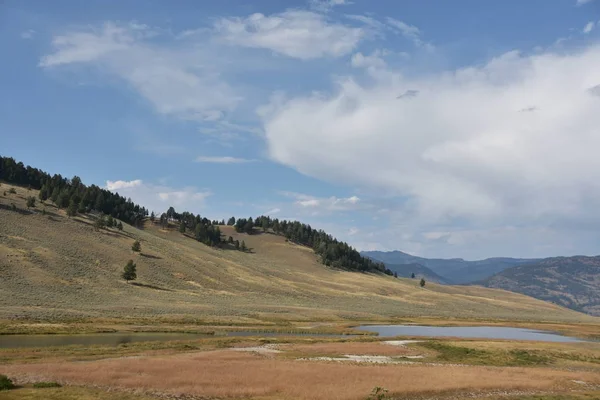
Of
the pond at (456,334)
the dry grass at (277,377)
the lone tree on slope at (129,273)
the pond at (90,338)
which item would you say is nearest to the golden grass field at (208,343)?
the dry grass at (277,377)

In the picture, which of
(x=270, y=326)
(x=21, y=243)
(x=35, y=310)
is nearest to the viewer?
(x=35, y=310)

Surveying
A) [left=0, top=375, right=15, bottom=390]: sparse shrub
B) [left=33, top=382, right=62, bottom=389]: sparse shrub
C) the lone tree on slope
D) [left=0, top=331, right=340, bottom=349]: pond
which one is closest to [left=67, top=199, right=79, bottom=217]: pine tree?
the lone tree on slope

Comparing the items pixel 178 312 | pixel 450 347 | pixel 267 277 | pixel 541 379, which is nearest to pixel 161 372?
pixel 541 379

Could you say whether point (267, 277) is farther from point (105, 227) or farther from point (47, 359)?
point (47, 359)

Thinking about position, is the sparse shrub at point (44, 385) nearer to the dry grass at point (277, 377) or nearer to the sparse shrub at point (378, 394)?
the dry grass at point (277, 377)

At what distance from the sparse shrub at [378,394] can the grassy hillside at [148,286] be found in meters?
60.3

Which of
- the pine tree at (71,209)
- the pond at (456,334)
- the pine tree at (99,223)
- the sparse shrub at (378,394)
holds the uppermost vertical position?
the pine tree at (71,209)

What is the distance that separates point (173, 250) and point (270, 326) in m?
103

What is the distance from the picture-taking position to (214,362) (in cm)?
3869

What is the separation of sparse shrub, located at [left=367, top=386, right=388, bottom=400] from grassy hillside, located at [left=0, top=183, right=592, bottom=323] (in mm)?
60257

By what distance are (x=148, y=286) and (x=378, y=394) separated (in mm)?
108713

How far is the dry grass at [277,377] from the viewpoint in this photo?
28453 millimetres

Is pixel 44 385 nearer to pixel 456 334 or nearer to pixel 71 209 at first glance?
pixel 456 334

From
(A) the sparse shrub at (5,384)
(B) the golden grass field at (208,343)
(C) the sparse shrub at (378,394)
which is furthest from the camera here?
(B) the golden grass field at (208,343)
